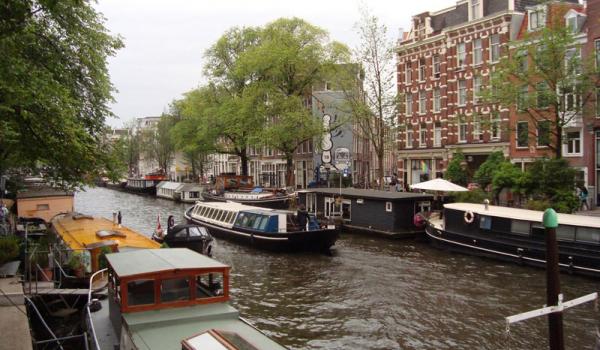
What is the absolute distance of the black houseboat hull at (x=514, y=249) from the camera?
65.8 feet

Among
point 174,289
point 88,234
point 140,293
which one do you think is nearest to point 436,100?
point 88,234

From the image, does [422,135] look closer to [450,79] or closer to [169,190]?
[450,79]

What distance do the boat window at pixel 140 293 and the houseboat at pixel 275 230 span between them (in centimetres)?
1579

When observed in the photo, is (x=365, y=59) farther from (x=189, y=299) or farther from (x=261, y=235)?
(x=189, y=299)

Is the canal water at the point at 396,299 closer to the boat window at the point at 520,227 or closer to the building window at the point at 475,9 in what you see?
the boat window at the point at 520,227

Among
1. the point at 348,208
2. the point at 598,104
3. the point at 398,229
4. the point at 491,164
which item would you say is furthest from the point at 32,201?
the point at 598,104

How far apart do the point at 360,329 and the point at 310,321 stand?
151 centimetres

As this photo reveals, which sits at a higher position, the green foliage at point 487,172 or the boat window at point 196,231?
the green foliage at point 487,172

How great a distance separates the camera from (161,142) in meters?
88.8

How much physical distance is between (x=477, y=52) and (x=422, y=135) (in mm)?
8847

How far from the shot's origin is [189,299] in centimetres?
990

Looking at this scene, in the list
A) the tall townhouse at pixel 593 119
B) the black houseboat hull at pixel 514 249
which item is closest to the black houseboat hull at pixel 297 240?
the black houseboat hull at pixel 514 249

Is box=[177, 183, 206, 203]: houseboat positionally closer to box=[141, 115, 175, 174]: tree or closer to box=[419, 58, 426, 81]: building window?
box=[141, 115, 175, 174]: tree

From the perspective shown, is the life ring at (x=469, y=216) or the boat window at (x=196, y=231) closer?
the boat window at (x=196, y=231)
